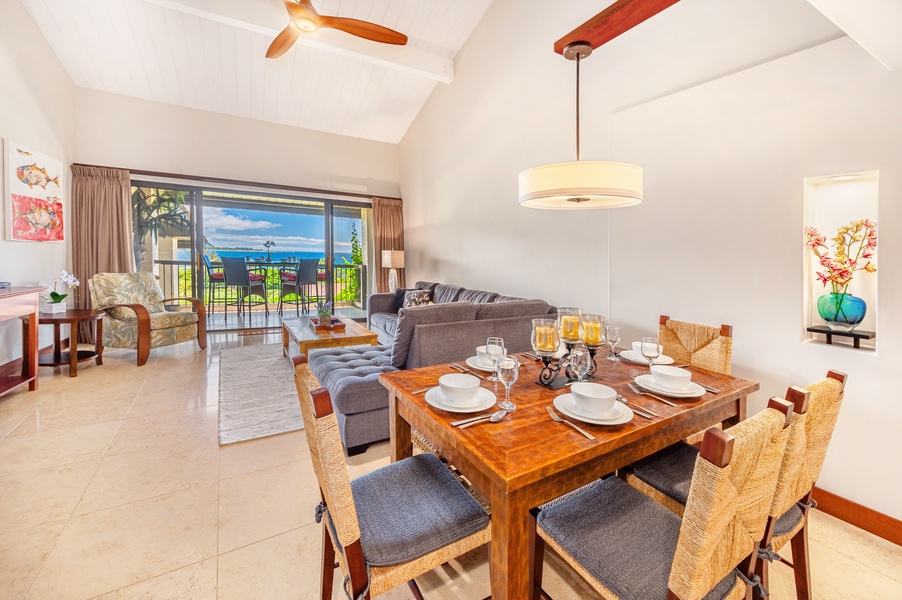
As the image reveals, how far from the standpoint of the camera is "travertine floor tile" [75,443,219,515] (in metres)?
1.91

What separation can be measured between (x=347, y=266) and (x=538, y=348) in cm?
612

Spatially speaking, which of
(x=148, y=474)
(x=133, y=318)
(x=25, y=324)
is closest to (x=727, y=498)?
(x=148, y=474)

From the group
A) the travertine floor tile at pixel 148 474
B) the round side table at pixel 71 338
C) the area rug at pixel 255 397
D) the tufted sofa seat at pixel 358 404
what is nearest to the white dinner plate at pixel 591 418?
the tufted sofa seat at pixel 358 404

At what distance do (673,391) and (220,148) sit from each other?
21.5 ft

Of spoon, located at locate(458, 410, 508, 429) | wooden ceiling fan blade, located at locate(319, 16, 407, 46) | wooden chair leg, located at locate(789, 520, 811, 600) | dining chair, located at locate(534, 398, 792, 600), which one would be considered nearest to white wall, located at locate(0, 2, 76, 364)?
wooden ceiling fan blade, located at locate(319, 16, 407, 46)

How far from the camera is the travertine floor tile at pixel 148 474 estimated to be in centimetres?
191

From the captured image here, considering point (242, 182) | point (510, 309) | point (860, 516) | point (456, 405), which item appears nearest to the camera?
point (456, 405)

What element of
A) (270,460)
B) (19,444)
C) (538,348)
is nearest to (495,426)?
(538,348)

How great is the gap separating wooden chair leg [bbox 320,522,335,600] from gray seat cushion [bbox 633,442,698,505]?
3.70ft

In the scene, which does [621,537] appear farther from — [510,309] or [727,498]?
[510,309]

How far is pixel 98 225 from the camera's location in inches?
195

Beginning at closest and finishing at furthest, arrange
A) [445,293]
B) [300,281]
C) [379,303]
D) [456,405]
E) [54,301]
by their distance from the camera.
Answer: [456,405]
[54,301]
[445,293]
[379,303]
[300,281]

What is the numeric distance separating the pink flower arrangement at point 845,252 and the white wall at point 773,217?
0.07 meters

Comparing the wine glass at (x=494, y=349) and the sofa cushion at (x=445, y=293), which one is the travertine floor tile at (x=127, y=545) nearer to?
the wine glass at (x=494, y=349)
